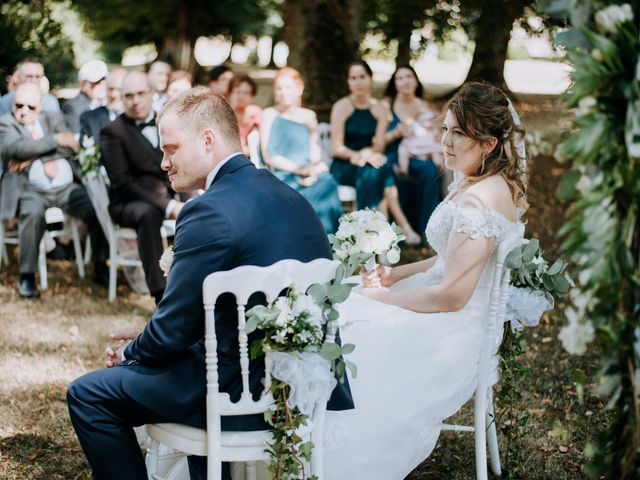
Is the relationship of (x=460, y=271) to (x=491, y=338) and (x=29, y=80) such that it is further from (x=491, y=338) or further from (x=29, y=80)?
(x=29, y=80)

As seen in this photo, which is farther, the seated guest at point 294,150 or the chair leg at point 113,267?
the seated guest at point 294,150

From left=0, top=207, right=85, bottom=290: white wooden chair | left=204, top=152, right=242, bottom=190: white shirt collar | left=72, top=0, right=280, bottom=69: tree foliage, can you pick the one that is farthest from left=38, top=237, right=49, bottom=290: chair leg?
left=72, top=0, right=280, bottom=69: tree foliage

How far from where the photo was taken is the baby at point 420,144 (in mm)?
8383

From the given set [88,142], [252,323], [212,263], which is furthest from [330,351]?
[88,142]

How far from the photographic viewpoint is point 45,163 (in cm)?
698

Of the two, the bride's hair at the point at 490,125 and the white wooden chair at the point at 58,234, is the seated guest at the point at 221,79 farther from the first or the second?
the bride's hair at the point at 490,125

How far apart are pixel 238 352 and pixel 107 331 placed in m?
3.31

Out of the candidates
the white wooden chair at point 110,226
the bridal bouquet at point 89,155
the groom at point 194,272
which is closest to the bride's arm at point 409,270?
the groom at point 194,272

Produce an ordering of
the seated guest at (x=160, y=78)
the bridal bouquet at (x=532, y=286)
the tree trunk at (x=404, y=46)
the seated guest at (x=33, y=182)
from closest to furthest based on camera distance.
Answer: the bridal bouquet at (x=532, y=286) → the seated guest at (x=33, y=182) → the seated guest at (x=160, y=78) → the tree trunk at (x=404, y=46)

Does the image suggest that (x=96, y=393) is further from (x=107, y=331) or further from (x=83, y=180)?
(x=83, y=180)

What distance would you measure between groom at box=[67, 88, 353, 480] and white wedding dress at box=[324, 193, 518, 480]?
269mm

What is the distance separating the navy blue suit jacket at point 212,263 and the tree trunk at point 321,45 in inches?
299

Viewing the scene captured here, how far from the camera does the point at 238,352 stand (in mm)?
2750

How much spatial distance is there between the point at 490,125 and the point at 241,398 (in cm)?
148
